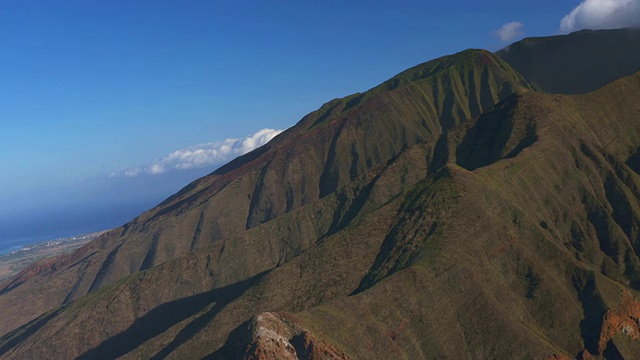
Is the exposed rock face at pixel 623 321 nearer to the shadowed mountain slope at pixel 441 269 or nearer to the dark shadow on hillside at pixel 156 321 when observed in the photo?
the shadowed mountain slope at pixel 441 269

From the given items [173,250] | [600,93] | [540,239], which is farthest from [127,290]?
[600,93]

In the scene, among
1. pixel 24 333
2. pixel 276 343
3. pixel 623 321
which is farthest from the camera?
pixel 24 333

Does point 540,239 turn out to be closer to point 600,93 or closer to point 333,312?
point 333,312

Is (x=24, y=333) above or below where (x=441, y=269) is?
above

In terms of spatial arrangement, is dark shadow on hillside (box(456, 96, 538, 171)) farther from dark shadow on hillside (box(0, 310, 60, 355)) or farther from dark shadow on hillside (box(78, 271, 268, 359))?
dark shadow on hillside (box(0, 310, 60, 355))

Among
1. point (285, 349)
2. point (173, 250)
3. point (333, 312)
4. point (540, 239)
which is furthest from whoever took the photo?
point (173, 250)

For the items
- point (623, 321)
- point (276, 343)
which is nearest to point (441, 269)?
point (623, 321)

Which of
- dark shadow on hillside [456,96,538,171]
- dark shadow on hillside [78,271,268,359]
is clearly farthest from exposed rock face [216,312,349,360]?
dark shadow on hillside [456,96,538,171]

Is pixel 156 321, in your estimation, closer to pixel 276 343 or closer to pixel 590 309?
pixel 276 343
